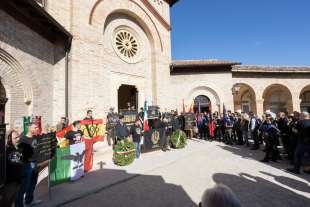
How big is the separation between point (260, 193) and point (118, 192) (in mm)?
3479

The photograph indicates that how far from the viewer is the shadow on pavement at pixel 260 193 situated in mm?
4848

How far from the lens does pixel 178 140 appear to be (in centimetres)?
1180

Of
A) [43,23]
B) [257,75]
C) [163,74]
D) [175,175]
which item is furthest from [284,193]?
[257,75]

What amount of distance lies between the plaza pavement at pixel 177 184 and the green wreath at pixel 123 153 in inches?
9.4

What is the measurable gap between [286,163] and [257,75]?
15315mm

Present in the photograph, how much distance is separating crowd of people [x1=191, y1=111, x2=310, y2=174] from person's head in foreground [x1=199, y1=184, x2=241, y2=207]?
6.34 meters

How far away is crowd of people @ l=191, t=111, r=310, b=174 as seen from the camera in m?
7.07

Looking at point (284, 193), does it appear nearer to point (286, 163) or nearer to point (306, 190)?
point (306, 190)

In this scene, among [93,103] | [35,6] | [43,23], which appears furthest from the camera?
[93,103]

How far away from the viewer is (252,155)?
9961 millimetres

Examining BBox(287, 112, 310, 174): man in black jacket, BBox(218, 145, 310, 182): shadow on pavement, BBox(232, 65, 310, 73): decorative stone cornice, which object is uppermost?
BBox(232, 65, 310, 73): decorative stone cornice

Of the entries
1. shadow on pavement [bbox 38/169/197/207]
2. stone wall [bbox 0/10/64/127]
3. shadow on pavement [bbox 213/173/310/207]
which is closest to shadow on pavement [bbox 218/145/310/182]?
shadow on pavement [bbox 213/173/310/207]

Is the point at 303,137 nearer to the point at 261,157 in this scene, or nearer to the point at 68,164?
the point at 261,157

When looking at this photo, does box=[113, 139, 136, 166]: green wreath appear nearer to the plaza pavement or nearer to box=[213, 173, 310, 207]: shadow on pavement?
the plaza pavement
